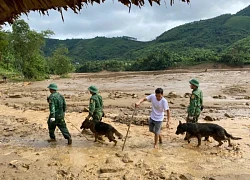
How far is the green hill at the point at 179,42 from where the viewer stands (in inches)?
3792

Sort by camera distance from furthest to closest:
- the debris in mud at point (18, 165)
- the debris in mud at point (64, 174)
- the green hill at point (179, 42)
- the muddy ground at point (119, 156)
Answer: the green hill at point (179, 42) < the debris in mud at point (18, 165) < the muddy ground at point (119, 156) < the debris in mud at point (64, 174)

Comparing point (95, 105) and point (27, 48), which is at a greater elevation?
point (27, 48)

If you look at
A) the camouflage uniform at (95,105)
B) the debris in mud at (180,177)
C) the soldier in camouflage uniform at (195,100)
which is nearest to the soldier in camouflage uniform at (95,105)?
the camouflage uniform at (95,105)

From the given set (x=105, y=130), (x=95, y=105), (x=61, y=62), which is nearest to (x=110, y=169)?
(x=105, y=130)

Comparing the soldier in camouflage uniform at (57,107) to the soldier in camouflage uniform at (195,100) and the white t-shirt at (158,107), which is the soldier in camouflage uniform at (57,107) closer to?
the white t-shirt at (158,107)

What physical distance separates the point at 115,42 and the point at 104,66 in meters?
73.9

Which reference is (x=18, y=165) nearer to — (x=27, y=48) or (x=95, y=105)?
(x=95, y=105)

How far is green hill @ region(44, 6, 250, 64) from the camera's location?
96.3 metres

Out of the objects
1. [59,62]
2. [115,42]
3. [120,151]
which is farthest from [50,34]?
[115,42]

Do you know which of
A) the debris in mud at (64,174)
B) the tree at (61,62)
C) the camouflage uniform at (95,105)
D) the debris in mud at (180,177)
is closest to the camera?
the debris in mud at (180,177)

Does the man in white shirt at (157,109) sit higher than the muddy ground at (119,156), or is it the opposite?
the man in white shirt at (157,109)

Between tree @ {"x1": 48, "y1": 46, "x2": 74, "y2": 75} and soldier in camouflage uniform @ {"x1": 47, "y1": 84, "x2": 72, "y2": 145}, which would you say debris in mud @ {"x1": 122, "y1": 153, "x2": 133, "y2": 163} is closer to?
soldier in camouflage uniform @ {"x1": 47, "y1": 84, "x2": 72, "y2": 145}

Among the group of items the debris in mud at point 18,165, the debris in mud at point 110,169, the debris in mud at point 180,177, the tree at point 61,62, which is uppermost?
the tree at point 61,62

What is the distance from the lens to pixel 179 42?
340ft
